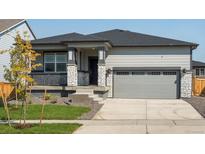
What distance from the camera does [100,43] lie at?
24.4 meters

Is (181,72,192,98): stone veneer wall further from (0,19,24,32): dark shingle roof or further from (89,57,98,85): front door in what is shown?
(0,19,24,32): dark shingle roof

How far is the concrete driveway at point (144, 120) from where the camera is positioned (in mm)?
12508

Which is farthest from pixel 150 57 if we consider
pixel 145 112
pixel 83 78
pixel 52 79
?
pixel 145 112

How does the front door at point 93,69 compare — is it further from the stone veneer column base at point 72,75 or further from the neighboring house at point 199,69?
the neighboring house at point 199,69

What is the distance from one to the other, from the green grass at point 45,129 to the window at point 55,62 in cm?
1392

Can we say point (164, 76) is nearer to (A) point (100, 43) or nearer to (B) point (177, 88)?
(B) point (177, 88)

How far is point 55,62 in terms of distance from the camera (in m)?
27.3

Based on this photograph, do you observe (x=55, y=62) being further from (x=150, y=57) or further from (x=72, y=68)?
(x=150, y=57)

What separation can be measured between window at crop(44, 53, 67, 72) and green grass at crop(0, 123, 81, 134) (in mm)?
13921

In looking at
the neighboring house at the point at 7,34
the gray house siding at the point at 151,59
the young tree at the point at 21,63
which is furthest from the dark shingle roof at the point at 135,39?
the young tree at the point at 21,63

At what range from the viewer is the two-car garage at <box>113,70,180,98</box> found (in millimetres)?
26344

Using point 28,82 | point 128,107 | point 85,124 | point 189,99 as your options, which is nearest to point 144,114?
point 128,107
